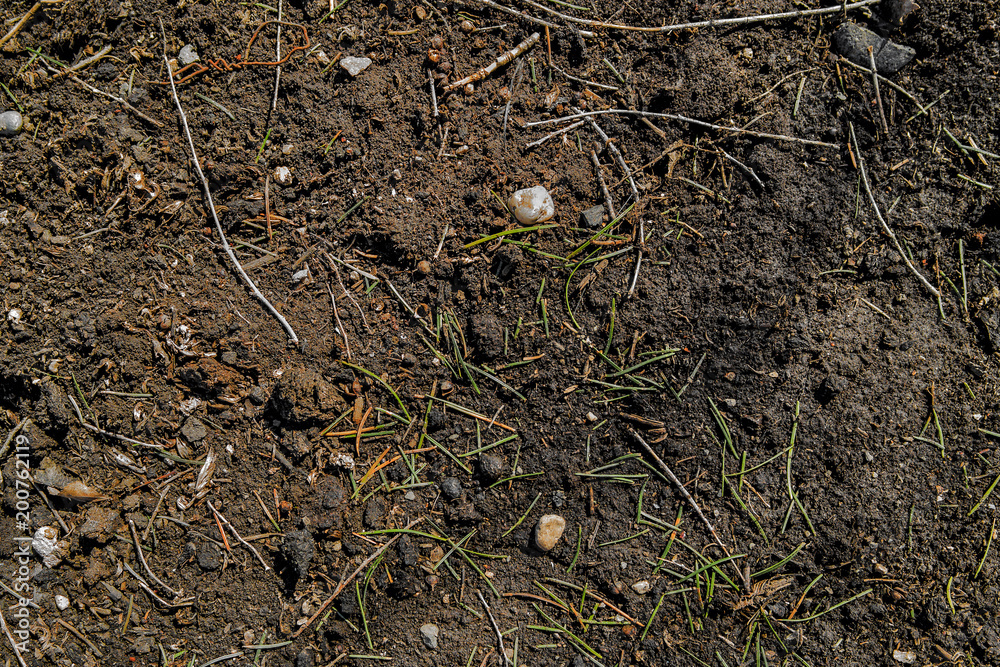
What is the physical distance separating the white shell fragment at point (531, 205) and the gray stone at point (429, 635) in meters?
1.83

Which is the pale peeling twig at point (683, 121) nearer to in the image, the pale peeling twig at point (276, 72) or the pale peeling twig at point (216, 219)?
the pale peeling twig at point (276, 72)

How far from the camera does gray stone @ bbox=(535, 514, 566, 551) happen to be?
7.42ft

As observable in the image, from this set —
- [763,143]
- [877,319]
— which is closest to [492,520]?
[877,319]

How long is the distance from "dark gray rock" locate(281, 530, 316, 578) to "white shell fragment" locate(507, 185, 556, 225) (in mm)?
1679

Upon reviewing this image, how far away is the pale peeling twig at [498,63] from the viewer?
2.38 m

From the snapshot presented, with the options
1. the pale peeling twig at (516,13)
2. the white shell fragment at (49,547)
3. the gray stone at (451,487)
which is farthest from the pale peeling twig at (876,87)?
the white shell fragment at (49,547)

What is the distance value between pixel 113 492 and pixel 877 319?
138 inches

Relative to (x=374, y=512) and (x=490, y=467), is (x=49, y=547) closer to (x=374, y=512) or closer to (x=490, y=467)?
(x=374, y=512)

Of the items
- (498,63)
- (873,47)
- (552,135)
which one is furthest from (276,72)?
(873,47)

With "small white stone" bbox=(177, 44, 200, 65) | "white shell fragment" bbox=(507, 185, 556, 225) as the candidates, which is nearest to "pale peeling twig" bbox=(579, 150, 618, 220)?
"white shell fragment" bbox=(507, 185, 556, 225)

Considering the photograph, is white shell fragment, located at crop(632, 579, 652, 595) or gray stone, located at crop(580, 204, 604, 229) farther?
gray stone, located at crop(580, 204, 604, 229)

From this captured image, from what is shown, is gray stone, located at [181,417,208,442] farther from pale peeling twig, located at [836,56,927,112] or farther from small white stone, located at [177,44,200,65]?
pale peeling twig, located at [836,56,927,112]

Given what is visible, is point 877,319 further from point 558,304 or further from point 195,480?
point 195,480

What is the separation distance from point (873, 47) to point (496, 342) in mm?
2183
